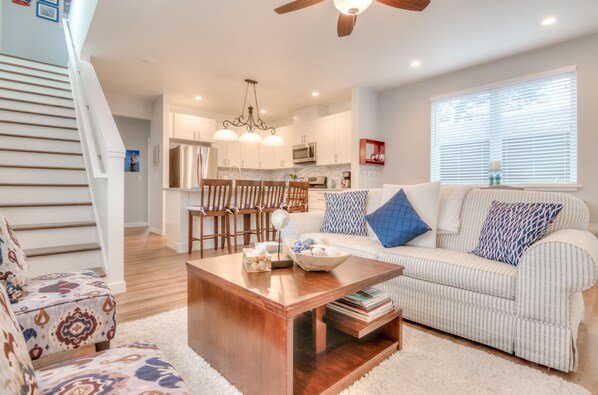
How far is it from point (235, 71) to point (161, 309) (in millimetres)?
3476

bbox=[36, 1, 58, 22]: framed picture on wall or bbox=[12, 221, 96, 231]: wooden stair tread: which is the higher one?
bbox=[36, 1, 58, 22]: framed picture on wall

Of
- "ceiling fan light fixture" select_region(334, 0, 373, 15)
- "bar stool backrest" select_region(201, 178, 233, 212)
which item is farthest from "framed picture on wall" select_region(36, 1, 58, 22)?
"ceiling fan light fixture" select_region(334, 0, 373, 15)

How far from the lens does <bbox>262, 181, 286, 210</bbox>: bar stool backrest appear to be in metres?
4.43

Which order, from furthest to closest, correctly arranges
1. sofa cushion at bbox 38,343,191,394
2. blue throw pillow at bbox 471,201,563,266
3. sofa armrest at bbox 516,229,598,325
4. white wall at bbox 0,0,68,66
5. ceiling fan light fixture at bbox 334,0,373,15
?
white wall at bbox 0,0,68,66, ceiling fan light fixture at bbox 334,0,373,15, blue throw pillow at bbox 471,201,563,266, sofa armrest at bbox 516,229,598,325, sofa cushion at bbox 38,343,191,394

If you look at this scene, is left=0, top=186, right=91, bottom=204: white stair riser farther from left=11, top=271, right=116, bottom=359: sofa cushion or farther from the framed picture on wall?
the framed picture on wall

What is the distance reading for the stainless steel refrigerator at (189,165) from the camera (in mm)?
5828

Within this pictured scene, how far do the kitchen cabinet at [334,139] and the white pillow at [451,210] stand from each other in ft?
10.1

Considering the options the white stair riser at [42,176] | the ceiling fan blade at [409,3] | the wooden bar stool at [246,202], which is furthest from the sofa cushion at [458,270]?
the white stair riser at [42,176]

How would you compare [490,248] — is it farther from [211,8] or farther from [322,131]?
[322,131]

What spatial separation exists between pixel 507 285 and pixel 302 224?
67.2 inches

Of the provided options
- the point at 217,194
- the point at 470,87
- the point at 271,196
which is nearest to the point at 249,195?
the point at 271,196

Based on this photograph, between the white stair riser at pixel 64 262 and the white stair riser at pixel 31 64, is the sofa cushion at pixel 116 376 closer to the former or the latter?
the white stair riser at pixel 64 262

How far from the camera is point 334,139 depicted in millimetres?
5730

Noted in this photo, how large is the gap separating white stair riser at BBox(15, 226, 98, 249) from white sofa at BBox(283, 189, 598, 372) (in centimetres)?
248
